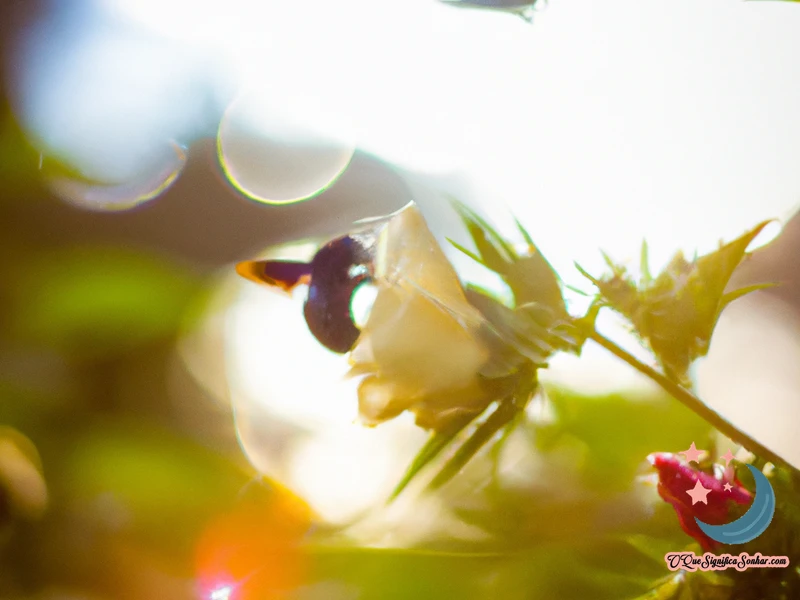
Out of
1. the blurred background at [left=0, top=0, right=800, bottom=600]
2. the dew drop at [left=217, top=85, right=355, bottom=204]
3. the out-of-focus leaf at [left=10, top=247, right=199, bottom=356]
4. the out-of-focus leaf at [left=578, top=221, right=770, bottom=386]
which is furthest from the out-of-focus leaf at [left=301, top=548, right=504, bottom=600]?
the out-of-focus leaf at [left=10, top=247, right=199, bottom=356]

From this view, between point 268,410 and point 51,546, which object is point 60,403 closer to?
point 51,546

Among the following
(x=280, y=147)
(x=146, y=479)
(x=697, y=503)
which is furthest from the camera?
(x=280, y=147)

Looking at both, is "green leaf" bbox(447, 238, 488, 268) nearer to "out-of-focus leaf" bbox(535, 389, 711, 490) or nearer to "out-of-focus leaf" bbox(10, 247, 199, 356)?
"out-of-focus leaf" bbox(535, 389, 711, 490)

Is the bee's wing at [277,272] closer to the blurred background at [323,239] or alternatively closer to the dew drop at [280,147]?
the blurred background at [323,239]

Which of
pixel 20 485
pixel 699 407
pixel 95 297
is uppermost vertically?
pixel 699 407

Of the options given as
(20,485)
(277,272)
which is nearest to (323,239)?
(277,272)

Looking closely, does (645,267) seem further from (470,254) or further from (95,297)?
(95,297)

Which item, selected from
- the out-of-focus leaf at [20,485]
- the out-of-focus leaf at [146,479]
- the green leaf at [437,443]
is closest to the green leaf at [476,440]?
the green leaf at [437,443]

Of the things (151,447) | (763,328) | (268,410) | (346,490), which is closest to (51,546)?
(151,447)
